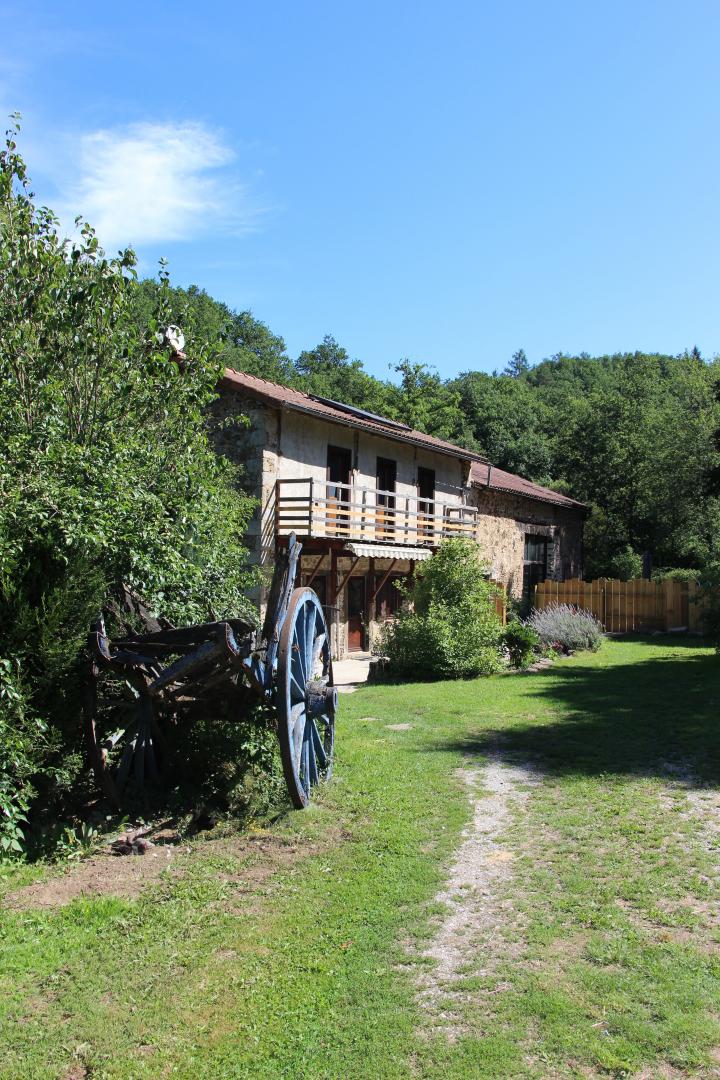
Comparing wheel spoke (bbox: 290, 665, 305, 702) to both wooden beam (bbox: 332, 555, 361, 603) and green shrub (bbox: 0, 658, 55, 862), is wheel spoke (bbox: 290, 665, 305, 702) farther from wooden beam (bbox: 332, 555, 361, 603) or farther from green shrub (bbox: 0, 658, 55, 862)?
wooden beam (bbox: 332, 555, 361, 603)

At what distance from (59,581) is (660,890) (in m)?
4.29

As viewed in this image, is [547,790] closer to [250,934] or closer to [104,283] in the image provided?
[250,934]

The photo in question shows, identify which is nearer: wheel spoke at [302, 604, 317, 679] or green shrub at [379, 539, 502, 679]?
wheel spoke at [302, 604, 317, 679]

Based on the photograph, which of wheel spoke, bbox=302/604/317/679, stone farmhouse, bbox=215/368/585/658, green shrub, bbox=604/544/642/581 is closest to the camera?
wheel spoke, bbox=302/604/317/679

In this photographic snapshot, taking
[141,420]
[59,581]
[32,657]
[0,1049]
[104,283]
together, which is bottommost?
[0,1049]

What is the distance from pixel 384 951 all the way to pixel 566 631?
53.4 feet

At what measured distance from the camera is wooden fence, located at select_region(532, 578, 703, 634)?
25984mm

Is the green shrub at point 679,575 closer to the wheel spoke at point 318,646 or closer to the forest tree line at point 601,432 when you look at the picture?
the forest tree line at point 601,432

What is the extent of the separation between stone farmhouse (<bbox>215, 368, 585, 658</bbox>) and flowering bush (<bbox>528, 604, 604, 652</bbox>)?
2.06 m

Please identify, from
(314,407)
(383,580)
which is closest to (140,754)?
(314,407)

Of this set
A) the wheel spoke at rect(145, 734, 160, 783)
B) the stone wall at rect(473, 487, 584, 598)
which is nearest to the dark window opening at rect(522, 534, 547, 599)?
the stone wall at rect(473, 487, 584, 598)

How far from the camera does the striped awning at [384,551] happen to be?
1877 centimetres

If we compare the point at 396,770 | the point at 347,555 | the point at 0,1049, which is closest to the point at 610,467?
the point at 347,555

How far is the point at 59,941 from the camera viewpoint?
4238mm
